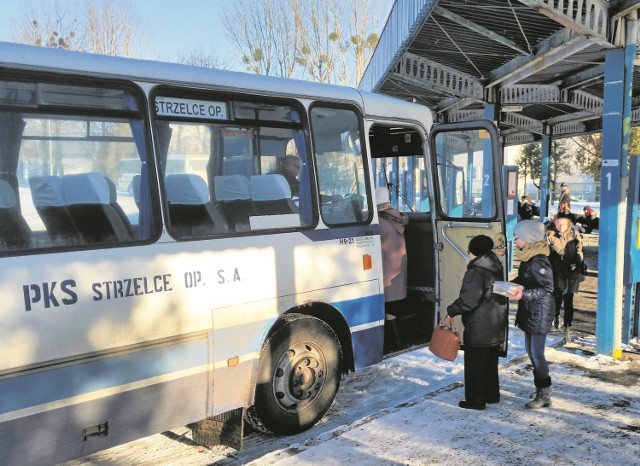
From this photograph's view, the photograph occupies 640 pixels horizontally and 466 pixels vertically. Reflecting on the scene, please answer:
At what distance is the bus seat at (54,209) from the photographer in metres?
3.51

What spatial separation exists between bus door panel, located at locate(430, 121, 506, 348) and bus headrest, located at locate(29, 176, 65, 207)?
12.2ft

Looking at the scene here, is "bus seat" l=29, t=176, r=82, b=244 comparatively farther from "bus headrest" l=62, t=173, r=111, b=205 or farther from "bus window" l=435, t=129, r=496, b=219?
"bus window" l=435, t=129, r=496, b=219

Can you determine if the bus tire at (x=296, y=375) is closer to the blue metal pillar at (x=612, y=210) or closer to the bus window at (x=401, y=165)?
the bus window at (x=401, y=165)

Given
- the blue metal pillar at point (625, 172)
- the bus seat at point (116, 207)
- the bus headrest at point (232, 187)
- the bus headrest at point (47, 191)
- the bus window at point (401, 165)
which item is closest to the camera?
the bus headrest at point (47, 191)

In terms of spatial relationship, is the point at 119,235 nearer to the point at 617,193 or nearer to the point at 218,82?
the point at 218,82

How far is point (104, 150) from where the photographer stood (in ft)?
12.2

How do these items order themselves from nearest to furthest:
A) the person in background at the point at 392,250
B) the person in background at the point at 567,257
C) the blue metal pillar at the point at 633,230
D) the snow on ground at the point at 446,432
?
the snow on ground at the point at 446,432 → the person in background at the point at 392,250 → the blue metal pillar at the point at 633,230 → the person in background at the point at 567,257

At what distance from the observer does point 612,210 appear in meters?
6.57

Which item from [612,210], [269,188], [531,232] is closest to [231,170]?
[269,188]

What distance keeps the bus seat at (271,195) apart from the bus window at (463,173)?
202 centimetres

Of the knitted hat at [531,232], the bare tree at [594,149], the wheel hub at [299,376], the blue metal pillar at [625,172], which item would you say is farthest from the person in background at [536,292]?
the bare tree at [594,149]

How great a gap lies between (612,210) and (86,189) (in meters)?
5.51

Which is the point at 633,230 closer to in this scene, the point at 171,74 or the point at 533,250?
the point at 533,250

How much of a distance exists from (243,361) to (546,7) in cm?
504
